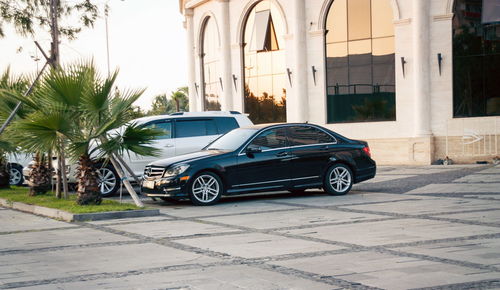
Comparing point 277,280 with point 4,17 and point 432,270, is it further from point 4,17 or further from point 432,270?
point 4,17

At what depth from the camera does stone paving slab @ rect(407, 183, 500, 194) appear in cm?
1509

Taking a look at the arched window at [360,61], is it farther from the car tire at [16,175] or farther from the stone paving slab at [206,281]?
the stone paving slab at [206,281]

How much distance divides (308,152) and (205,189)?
2.35 metres

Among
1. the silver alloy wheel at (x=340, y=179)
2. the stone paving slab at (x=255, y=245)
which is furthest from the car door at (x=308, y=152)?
the stone paving slab at (x=255, y=245)

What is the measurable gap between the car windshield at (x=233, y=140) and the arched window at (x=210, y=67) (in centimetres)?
2173

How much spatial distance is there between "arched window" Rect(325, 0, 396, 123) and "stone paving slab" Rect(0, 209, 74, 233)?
1806cm

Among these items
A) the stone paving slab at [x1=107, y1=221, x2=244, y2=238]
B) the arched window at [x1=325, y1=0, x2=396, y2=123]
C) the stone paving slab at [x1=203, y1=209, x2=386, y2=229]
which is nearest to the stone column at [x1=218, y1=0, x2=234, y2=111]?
the arched window at [x1=325, y1=0, x2=396, y2=123]

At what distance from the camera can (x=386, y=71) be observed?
2820 centimetres

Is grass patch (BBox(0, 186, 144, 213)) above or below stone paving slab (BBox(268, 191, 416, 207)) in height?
above

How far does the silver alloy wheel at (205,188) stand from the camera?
44.9 feet

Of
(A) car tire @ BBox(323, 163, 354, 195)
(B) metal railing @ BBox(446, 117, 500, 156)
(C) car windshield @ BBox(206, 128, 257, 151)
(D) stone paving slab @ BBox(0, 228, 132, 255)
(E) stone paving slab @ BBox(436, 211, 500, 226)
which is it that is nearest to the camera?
(D) stone paving slab @ BBox(0, 228, 132, 255)

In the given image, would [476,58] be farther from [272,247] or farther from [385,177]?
[272,247]

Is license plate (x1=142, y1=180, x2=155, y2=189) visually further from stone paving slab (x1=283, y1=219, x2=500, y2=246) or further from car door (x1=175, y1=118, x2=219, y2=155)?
stone paving slab (x1=283, y1=219, x2=500, y2=246)

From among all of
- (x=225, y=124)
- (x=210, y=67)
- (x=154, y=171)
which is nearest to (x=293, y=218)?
(x=154, y=171)
